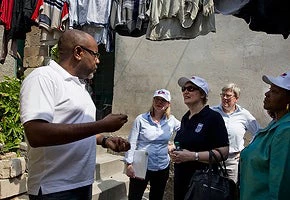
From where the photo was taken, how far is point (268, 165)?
7.15 feet

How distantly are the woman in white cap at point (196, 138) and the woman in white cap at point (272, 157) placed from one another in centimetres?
65

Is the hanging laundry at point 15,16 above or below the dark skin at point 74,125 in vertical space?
above

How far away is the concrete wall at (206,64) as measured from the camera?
18.1ft

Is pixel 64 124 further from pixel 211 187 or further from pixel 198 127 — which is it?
pixel 198 127

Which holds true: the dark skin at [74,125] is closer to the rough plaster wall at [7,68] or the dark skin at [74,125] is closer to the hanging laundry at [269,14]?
the hanging laundry at [269,14]

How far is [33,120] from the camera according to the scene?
5.98 feet

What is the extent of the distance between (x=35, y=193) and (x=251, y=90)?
14.1 ft

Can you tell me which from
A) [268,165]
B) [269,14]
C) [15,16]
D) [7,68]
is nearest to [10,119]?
[7,68]

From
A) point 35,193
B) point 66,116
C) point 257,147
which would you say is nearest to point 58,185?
point 35,193

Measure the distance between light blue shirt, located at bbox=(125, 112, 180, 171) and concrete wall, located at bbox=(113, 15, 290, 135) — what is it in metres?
1.82

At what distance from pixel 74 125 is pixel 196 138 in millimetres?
1555

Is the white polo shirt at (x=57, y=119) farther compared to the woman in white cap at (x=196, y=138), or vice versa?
the woman in white cap at (x=196, y=138)

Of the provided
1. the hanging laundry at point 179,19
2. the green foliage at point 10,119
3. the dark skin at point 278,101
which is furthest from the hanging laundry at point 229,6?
the green foliage at point 10,119

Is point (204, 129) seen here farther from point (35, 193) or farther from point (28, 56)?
point (28, 56)
